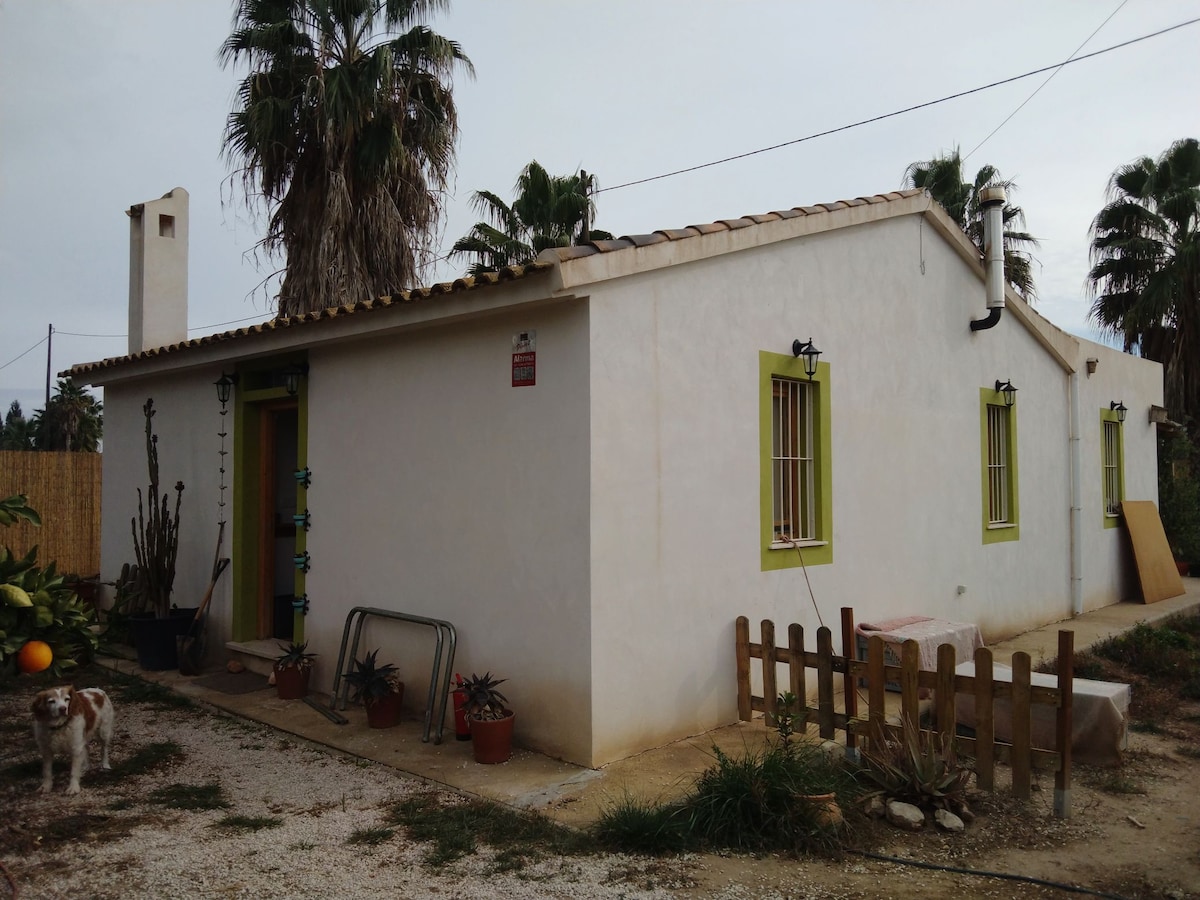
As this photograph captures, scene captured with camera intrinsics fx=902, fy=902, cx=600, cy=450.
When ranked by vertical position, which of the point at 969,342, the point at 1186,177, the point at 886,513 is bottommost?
the point at 886,513

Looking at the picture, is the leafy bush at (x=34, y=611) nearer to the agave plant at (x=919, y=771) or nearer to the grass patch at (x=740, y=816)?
the grass patch at (x=740, y=816)

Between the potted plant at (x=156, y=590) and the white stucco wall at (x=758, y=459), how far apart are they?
4814mm

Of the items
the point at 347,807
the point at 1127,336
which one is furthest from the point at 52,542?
the point at 1127,336

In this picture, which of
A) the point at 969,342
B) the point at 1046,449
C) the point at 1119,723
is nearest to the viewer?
the point at 1119,723

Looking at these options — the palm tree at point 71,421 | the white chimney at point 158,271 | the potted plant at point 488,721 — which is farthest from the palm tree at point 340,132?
the palm tree at point 71,421

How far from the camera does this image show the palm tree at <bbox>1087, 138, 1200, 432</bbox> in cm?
1706

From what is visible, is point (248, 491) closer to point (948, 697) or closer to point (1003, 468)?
point (948, 697)

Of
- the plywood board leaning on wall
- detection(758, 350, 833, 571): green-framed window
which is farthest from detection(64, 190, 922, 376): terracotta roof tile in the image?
the plywood board leaning on wall

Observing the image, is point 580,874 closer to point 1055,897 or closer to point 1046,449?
point 1055,897

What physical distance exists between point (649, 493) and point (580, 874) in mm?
2406

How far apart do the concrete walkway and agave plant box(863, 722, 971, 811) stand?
923 mm

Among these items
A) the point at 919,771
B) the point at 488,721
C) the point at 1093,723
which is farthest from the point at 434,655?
the point at 1093,723

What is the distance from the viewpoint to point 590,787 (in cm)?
501

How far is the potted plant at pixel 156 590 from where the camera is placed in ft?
26.7
